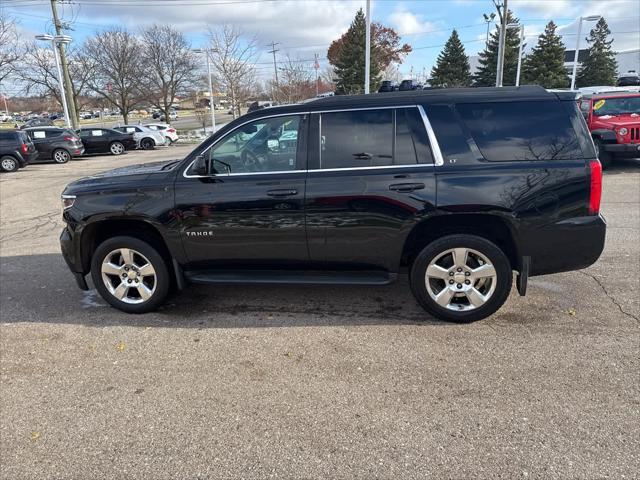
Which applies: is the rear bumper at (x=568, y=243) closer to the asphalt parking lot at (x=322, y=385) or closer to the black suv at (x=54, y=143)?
the asphalt parking lot at (x=322, y=385)

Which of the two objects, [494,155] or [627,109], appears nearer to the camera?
[494,155]

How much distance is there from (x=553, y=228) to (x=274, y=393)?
2.53m

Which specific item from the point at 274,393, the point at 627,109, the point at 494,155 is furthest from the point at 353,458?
the point at 627,109

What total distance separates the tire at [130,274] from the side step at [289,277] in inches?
11.6

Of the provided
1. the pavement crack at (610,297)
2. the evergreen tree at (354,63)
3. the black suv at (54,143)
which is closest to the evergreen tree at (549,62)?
the evergreen tree at (354,63)

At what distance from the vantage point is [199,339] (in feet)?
12.9

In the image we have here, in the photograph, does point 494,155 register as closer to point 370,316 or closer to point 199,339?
point 370,316

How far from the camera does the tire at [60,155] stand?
20.4 m

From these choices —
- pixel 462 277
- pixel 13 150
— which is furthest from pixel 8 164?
pixel 462 277

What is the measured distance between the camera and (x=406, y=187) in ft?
12.3

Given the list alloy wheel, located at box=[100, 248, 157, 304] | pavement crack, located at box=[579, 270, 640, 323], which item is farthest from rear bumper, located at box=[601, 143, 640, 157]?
alloy wheel, located at box=[100, 248, 157, 304]

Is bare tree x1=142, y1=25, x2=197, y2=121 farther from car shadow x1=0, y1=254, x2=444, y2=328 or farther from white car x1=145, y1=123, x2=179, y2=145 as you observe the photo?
car shadow x1=0, y1=254, x2=444, y2=328

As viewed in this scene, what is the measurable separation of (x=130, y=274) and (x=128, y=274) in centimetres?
2

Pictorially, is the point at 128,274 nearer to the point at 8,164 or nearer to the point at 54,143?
the point at 8,164
